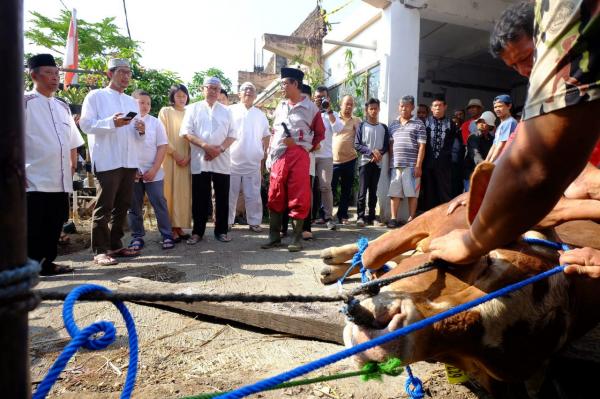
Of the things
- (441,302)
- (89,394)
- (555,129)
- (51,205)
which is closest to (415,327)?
(441,302)

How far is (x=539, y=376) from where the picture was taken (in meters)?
1.61

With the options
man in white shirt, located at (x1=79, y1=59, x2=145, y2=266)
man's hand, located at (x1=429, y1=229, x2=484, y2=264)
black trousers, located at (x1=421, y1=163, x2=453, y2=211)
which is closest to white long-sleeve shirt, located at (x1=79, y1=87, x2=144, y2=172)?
man in white shirt, located at (x1=79, y1=59, x2=145, y2=266)

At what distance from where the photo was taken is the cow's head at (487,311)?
49.3 inches

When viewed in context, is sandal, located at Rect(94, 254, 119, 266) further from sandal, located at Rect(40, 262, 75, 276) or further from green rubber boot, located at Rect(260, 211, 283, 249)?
green rubber boot, located at Rect(260, 211, 283, 249)

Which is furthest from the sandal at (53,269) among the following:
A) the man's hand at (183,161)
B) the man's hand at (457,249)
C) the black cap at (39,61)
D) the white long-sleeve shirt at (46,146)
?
the man's hand at (457,249)

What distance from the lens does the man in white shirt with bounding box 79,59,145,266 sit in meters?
4.19

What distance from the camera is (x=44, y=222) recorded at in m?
3.84

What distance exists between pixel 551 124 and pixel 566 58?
0.52 feet

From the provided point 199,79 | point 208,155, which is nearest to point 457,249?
point 208,155

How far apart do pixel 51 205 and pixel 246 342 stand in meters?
2.41

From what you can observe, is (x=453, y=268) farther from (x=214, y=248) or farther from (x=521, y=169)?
(x=214, y=248)

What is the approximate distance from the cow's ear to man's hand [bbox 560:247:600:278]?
0.31 meters

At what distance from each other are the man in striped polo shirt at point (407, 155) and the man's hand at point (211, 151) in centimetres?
259

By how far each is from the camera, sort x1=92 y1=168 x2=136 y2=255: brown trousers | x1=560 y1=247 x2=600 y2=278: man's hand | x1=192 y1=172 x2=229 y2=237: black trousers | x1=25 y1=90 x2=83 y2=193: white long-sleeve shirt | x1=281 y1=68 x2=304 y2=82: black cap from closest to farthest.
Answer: x1=560 y1=247 x2=600 y2=278: man's hand → x1=25 y1=90 x2=83 y2=193: white long-sleeve shirt → x1=92 y1=168 x2=136 y2=255: brown trousers → x1=281 y1=68 x2=304 y2=82: black cap → x1=192 y1=172 x2=229 y2=237: black trousers
